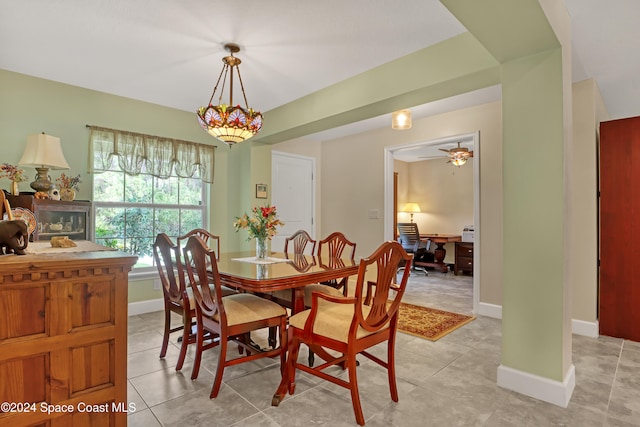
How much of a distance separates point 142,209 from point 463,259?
5511mm

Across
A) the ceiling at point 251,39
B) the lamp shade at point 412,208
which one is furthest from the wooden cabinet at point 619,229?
the lamp shade at point 412,208

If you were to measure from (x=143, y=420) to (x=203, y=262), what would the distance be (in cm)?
88

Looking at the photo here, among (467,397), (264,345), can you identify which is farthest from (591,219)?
(264,345)

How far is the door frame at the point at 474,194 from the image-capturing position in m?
3.97

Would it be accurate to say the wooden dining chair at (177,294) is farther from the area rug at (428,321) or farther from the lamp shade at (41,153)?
the area rug at (428,321)

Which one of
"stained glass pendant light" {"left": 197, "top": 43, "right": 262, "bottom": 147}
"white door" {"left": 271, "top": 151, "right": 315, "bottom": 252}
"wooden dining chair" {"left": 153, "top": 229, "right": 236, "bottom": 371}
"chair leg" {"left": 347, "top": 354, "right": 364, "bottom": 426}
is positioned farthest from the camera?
"white door" {"left": 271, "top": 151, "right": 315, "bottom": 252}

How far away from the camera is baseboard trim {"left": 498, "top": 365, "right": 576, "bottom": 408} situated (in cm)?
200

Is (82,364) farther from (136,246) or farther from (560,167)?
(136,246)

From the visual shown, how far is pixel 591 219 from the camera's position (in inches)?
126

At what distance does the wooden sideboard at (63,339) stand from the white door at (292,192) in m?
4.14

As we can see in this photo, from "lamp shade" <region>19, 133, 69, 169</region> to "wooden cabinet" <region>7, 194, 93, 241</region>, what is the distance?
0.99 feet

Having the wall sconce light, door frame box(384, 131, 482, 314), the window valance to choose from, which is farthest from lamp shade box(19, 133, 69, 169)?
door frame box(384, 131, 482, 314)

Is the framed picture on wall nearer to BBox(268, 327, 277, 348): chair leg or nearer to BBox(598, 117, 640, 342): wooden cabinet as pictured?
BBox(268, 327, 277, 348): chair leg

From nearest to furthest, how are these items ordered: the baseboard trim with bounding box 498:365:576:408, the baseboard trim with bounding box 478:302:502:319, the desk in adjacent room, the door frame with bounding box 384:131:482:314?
the baseboard trim with bounding box 498:365:576:408
the baseboard trim with bounding box 478:302:502:319
the door frame with bounding box 384:131:482:314
the desk in adjacent room
